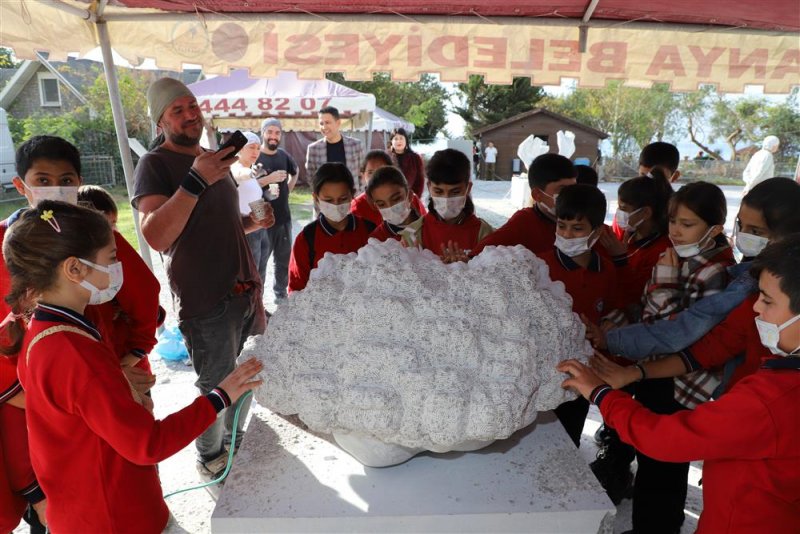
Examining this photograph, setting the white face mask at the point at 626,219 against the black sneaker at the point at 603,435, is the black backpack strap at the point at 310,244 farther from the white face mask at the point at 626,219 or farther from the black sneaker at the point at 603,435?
the black sneaker at the point at 603,435

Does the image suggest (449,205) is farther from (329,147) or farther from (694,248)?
(329,147)

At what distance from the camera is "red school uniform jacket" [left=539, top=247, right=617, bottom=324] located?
212 cm

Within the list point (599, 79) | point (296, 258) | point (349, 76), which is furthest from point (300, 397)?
point (599, 79)

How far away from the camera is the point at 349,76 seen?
3332 millimetres

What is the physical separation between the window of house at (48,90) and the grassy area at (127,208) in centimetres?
773

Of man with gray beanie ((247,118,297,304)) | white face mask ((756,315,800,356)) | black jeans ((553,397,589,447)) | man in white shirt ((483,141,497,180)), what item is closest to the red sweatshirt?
black jeans ((553,397,589,447))

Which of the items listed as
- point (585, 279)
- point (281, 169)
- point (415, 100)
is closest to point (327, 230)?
point (585, 279)

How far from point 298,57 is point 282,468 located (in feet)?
8.38

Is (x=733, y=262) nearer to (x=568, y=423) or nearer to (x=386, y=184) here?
(x=568, y=423)

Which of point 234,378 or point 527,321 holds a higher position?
point 527,321

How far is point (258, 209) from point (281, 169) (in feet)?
11.6

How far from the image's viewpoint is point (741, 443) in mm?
1285

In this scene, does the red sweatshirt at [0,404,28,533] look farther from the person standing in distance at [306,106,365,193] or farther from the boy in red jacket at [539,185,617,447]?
the person standing in distance at [306,106,365,193]

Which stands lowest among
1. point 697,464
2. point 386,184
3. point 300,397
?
point 697,464
